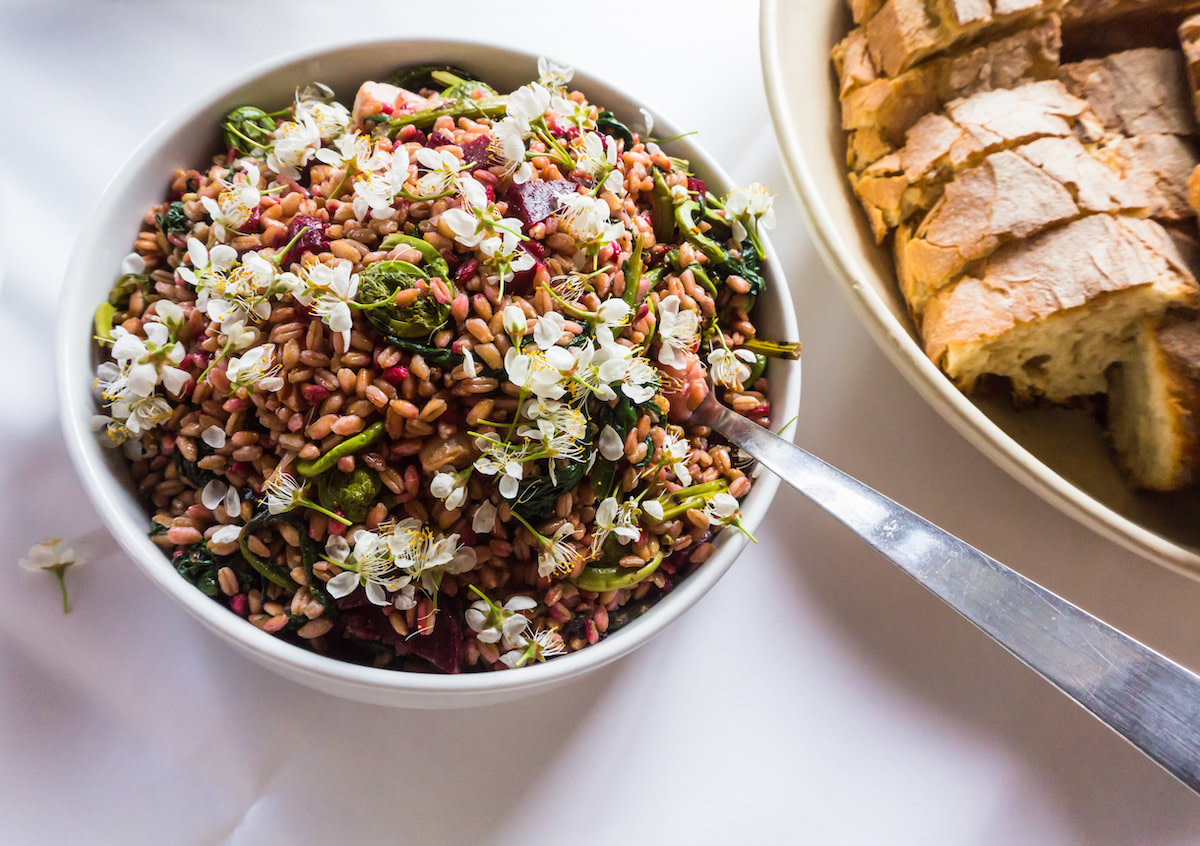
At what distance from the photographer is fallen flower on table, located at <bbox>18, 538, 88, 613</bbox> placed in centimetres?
139

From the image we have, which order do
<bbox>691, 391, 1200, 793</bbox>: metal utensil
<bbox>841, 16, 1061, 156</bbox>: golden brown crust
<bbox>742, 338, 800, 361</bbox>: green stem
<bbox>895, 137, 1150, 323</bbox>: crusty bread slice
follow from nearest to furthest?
1. <bbox>691, 391, 1200, 793</bbox>: metal utensil
2. <bbox>742, 338, 800, 361</bbox>: green stem
3. <bbox>895, 137, 1150, 323</bbox>: crusty bread slice
4. <bbox>841, 16, 1061, 156</bbox>: golden brown crust

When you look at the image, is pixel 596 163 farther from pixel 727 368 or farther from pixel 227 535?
pixel 227 535

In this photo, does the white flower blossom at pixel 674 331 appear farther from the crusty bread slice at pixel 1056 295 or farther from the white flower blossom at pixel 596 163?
the crusty bread slice at pixel 1056 295

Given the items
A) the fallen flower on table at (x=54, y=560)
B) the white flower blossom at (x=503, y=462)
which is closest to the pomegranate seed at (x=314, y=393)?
the white flower blossom at (x=503, y=462)

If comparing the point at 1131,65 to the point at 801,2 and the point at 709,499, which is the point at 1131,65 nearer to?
the point at 801,2

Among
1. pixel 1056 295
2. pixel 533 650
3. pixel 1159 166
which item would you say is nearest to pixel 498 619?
pixel 533 650

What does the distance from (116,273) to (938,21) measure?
1482 mm

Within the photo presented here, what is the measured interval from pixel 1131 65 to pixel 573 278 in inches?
48.0

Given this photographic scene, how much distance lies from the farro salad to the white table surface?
1.17 feet

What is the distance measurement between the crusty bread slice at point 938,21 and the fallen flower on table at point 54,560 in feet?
5.63

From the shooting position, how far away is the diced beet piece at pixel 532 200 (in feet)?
3.66

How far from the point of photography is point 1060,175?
4.65ft

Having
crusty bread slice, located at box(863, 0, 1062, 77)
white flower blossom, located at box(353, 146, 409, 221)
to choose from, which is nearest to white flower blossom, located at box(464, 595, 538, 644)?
white flower blossom, located at box(353, 146, 409, 221)

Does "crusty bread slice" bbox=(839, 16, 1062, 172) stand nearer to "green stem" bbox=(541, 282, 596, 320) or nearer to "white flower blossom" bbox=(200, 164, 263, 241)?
"green stem" bbox=(541, 282, 596, 320)
